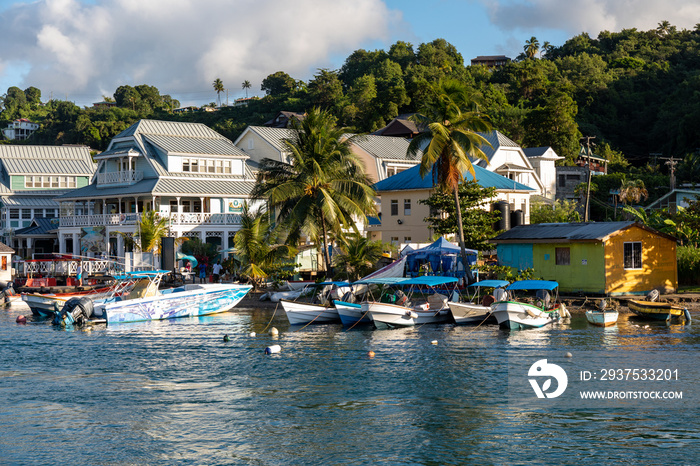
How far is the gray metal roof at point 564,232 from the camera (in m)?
40.3

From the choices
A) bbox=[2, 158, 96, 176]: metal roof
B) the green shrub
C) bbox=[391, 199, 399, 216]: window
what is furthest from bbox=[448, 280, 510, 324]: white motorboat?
bbox=[2, 158, 96, 176]: metal roof

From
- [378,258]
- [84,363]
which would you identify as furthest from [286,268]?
[84,363]

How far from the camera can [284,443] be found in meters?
17.4

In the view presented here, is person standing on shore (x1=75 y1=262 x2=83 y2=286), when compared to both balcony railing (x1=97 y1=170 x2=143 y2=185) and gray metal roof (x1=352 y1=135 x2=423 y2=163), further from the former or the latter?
gray metal roof (x1=352 y1=135 x2=423 y2=163)

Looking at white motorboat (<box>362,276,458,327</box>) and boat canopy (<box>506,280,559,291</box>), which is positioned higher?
boat canopy (<box>506,280,559,291</box>)

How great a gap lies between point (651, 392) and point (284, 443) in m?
10.5

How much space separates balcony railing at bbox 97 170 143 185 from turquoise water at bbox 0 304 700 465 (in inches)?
1313

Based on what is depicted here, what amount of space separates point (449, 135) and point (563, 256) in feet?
30.0

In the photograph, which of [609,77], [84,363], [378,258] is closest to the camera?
[84,363]

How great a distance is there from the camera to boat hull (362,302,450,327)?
35.1 metres

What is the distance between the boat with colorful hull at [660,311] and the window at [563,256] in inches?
239

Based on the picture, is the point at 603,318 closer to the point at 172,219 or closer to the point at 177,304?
the point at 177,304

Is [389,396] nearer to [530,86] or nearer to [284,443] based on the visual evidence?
[284,443]

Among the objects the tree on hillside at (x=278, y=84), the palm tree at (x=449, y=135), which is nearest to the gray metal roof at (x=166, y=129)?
the palm tree at (x=449, y=135)
